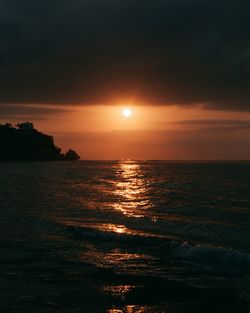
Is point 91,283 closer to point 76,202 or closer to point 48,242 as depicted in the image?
point 48,242

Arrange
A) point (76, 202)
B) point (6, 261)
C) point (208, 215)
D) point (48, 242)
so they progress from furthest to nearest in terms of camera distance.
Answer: point (76, 202) → point (208, 215) → point (48, 242) → point (6, 261)

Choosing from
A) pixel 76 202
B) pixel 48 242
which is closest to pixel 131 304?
pixel 48 242

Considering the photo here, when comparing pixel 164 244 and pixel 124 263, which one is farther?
pixel 164 244

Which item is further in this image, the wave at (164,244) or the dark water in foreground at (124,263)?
the wave at (164,244)

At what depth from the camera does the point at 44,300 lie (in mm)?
13836

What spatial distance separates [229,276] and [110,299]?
15.9ft

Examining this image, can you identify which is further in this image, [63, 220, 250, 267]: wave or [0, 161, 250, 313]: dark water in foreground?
[63, 220, 250, 267]: wave

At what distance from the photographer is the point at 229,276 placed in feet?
55.9

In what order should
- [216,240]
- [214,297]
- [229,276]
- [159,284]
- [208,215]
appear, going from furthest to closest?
[208,215], [216,240], [229,276], [159,284], [214,297]

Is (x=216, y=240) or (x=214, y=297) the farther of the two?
(x=216, y=240)

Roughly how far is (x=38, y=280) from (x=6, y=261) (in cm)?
336

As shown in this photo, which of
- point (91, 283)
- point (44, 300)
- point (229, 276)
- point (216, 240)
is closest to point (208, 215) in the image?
point (216, 240)

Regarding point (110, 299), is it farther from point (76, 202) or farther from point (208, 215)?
point (76, 202)

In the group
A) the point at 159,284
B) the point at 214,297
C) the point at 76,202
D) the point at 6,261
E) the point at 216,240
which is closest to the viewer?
the point at 214,297
